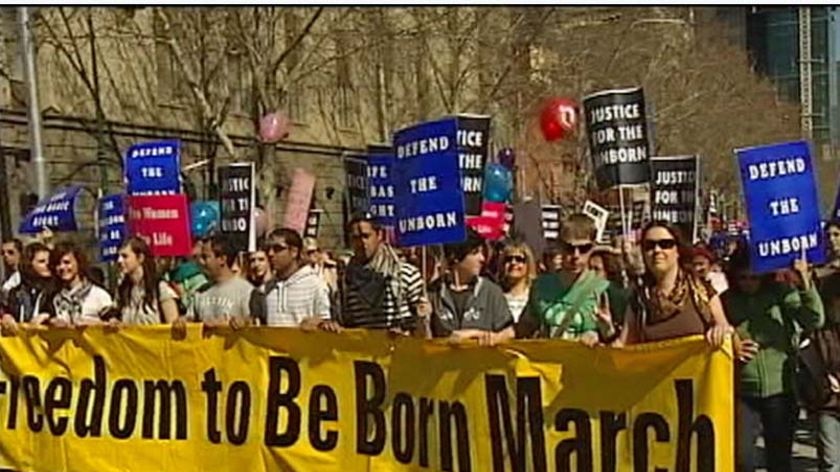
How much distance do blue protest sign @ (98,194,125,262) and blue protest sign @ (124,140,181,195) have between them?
0.86m

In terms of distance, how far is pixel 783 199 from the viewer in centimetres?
768

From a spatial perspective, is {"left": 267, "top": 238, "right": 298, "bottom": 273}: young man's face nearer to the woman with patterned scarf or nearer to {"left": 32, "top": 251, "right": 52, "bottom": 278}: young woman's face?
the woman with patterned scarf

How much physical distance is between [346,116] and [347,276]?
1002 inches

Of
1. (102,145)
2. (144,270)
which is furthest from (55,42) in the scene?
(144,270)

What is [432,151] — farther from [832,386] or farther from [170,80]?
[170,80]

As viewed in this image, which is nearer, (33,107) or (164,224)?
(164,224)

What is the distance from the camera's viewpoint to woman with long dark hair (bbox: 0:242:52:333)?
983cm

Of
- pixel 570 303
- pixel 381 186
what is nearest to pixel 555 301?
pixel 570 303

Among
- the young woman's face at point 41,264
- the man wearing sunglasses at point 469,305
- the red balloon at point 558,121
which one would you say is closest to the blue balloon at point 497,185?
the red balloon at point 558,121

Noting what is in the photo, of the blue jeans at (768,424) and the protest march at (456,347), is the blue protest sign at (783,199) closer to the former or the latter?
the protest march at (456,347)

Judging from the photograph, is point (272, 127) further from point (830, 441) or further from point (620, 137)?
point (830, 441)

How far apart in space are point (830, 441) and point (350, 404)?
239cm

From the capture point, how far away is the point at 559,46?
31.7m

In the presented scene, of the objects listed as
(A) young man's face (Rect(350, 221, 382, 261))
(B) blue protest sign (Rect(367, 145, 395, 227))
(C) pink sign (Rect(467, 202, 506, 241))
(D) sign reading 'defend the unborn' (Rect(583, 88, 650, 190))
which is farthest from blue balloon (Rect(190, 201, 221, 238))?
(A) young man's face (Rect(350, 221, 382, 261))
